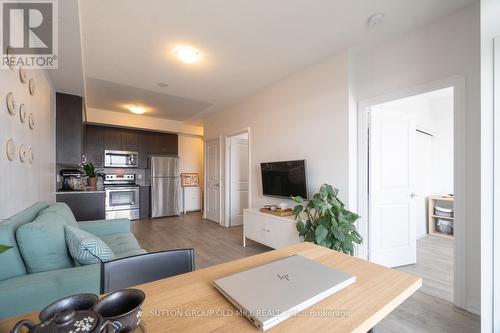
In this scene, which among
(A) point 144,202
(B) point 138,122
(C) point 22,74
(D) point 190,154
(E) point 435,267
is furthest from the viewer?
(D) point 190,154

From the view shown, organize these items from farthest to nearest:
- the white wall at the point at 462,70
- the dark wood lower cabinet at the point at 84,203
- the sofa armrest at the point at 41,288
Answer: the dark wood lower cabinet at the point at 84,203 → the white wall at the point at 462,70 → the sofa armrest at the point at 41,288

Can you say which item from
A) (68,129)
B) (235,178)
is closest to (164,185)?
(235,178)

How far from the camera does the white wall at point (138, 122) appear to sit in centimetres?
504

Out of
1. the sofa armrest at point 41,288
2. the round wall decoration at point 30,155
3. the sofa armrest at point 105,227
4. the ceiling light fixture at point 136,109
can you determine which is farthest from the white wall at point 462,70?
the ceiling light fixture at point 136,109

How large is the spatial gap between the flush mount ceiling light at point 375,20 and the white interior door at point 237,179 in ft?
11.0

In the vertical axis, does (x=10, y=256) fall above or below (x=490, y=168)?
below

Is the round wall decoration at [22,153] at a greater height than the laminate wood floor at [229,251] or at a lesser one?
greater

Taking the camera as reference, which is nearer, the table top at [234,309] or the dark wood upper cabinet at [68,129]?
the table top at [234,309]

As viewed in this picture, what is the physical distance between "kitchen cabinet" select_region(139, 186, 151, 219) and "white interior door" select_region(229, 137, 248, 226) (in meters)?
2.50

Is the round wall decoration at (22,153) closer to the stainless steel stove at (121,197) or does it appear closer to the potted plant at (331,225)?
the potted plant at (331,225)

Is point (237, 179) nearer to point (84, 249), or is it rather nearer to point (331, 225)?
point (331, 225)

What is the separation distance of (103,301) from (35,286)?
3.50 feet

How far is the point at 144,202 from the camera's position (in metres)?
5.83

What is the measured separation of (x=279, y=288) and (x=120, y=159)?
6108 millimetres
